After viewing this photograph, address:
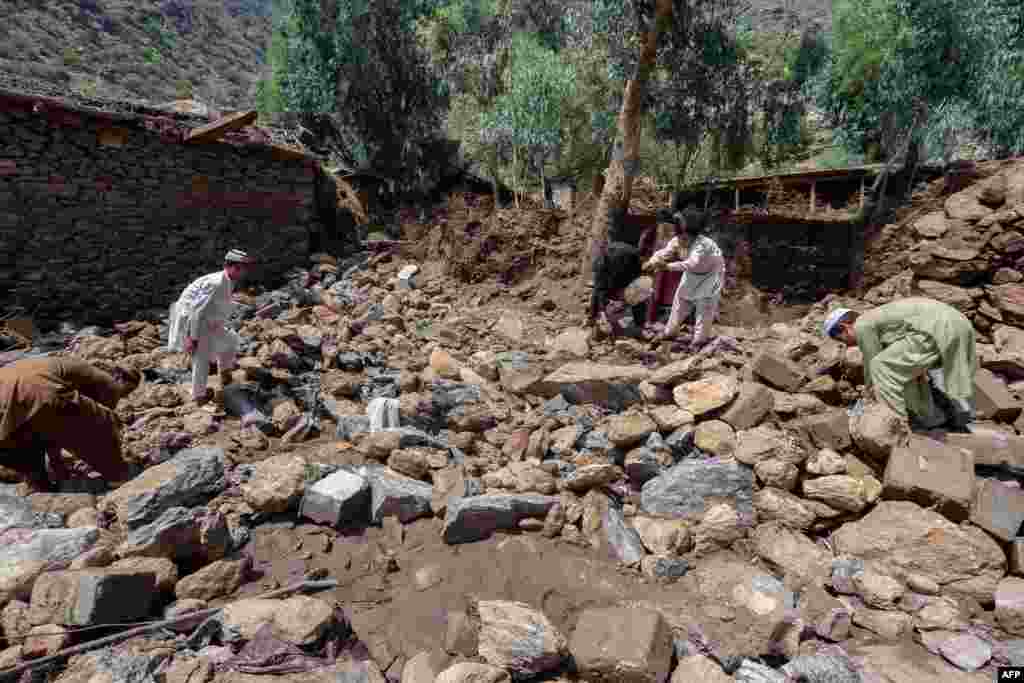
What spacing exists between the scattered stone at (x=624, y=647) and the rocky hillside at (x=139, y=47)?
1914 cm

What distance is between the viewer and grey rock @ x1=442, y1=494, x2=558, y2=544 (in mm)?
3078

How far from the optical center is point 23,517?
2959 mm

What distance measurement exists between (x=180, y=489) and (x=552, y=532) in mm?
2213

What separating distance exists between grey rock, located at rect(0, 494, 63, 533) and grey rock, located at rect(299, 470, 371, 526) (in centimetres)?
134

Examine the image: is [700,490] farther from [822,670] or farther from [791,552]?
[822,670]

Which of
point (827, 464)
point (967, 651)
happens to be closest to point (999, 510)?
point (827, 464)

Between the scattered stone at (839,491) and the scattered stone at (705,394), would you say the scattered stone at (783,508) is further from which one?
the scattered stone at (705,394)

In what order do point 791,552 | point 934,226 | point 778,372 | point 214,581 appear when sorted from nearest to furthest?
point 214,581 < point 791,552 < point 778,372 < point 934,226

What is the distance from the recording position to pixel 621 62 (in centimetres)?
1055

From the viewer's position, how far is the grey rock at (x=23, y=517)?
289 cm

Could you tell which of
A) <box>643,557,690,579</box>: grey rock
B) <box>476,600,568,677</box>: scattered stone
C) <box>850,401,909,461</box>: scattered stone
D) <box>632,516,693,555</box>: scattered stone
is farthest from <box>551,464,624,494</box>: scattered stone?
<box>850,401,909,461</box>: scattered stone

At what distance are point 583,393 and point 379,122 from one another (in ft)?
35.3

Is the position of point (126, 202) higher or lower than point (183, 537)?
higher

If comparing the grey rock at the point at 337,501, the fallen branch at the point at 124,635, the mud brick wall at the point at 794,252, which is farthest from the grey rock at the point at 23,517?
the mud brick wall at the point at 794,252
